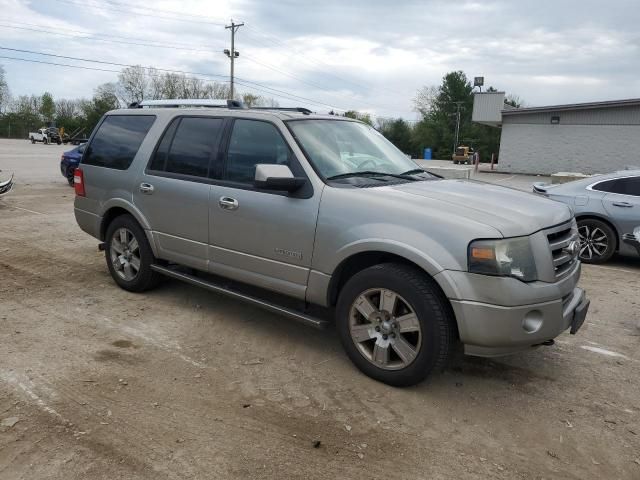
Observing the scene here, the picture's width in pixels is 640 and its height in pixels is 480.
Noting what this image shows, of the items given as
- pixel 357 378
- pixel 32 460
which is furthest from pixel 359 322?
pixel 32 460

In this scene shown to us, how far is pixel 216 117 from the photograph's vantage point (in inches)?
185

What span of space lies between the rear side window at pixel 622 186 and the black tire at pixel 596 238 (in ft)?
1.70

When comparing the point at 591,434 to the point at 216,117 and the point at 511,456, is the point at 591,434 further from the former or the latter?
the point at 216,117

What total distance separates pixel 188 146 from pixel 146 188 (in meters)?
0.62

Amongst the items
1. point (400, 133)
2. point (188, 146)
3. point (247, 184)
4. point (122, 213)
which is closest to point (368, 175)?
point (247, 184)

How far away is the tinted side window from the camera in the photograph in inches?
166

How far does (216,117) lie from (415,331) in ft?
8.64

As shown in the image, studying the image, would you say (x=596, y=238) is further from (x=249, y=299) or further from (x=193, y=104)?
(x=193, y=104)

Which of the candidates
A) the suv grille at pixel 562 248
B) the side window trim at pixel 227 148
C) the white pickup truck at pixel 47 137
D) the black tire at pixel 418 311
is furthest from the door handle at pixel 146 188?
the white pickup truck at pixel 47 137

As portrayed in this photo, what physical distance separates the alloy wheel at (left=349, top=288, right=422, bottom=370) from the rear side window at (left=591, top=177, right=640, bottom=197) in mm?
5916

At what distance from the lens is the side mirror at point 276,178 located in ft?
12.3

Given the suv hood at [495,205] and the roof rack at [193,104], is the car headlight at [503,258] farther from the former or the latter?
the roof rack at [193,104]

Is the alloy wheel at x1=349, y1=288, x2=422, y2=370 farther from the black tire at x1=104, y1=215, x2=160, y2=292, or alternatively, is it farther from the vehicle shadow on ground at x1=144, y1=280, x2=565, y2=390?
the black tire at x1=104, y1=215, x2=160, y2=292

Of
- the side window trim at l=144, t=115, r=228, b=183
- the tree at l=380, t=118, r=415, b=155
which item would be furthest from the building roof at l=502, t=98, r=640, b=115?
the tree at l=380, t=118, r=415, b=155
